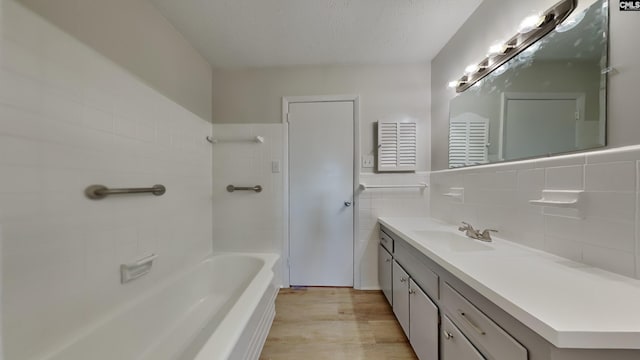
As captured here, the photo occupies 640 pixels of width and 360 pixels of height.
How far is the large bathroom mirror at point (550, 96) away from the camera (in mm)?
944

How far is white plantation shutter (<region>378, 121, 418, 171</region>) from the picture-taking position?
7.60 feet

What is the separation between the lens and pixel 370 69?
7.77ft

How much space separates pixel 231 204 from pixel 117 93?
1.35 meters

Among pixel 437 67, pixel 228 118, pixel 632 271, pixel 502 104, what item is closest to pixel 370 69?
pixel 437 67

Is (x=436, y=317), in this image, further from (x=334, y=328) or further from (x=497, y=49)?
(x=497, y=49)

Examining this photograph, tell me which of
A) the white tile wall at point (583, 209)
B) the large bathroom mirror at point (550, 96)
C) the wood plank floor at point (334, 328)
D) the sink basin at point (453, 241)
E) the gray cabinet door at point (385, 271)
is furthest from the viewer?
the gray cabinet door at point (385, 271)

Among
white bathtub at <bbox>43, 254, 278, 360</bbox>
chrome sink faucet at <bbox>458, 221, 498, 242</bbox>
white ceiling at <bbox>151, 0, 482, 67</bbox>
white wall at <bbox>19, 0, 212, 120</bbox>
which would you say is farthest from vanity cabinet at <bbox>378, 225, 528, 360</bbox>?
white wall at <bbox>19, 0, 212, 120</bbox>

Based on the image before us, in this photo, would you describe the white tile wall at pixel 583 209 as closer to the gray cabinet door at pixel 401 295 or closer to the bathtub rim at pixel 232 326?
the gray cabinet door at pixel 401 295

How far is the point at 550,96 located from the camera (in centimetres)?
112

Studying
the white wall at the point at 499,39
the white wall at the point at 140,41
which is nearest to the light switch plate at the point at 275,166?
the white wall at the point at 140,41

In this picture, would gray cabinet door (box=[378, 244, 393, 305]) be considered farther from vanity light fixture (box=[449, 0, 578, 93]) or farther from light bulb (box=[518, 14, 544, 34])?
light bulb (box=[518, 14, 544, 34])

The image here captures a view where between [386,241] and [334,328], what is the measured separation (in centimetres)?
80

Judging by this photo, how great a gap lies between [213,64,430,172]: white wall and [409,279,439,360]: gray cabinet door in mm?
1259

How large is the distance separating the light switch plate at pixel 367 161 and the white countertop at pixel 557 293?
1259mm
